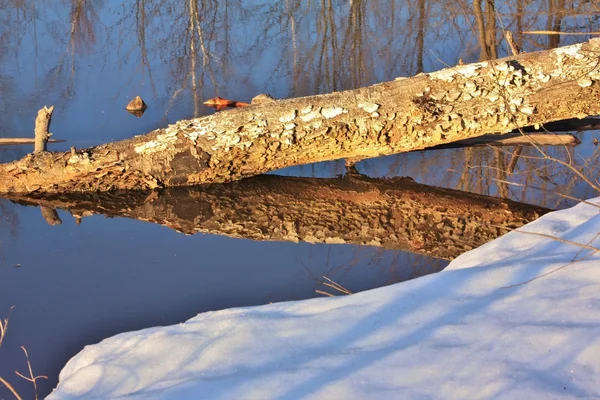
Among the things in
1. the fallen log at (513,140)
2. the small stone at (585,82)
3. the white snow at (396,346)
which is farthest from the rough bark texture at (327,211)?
the white snow at (396,346)

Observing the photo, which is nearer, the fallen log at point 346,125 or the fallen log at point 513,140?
the fallen log at point 346,125

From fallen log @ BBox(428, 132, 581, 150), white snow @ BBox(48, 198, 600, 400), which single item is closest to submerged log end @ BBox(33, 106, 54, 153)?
white snow @ BBox(48, 198, 600, 400)

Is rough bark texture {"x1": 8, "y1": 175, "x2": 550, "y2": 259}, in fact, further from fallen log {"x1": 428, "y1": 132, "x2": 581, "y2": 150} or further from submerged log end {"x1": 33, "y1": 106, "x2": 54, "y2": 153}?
fallen log {"x1": 428, "y1": 132, "x2": 581, "y2": 150}

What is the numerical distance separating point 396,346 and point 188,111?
16.8 feet

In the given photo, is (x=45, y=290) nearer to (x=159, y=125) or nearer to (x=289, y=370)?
(x=289, y=370)

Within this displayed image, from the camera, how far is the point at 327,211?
581 centimetres

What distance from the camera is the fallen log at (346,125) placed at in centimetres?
580

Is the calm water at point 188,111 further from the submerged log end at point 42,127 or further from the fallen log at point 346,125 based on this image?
the submerged log end at point 42,127

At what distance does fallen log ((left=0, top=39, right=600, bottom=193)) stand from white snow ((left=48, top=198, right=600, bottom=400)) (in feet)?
6.68

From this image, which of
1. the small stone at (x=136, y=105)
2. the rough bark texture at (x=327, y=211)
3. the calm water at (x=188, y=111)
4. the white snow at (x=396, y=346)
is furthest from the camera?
the small stone at (x=136, y=105)

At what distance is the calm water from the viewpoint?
15.1ft

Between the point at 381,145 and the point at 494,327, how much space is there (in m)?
2.97

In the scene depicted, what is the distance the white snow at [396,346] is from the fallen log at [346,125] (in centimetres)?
204

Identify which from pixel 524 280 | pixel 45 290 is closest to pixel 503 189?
pixel 524 280
